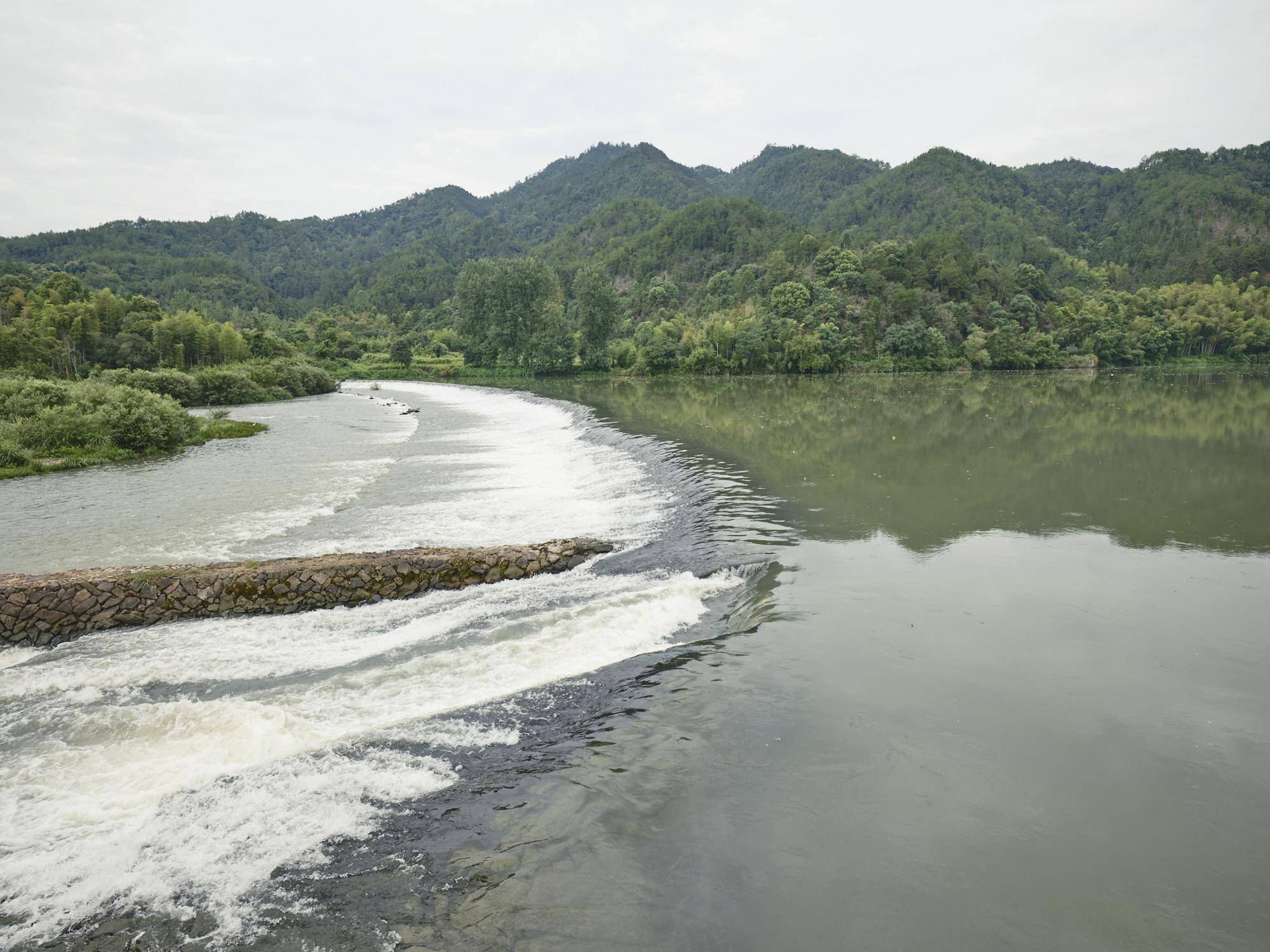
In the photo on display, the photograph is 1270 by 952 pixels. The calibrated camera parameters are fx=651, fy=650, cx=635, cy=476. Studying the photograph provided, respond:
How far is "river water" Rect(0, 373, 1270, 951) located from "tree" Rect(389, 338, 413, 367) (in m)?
85.0

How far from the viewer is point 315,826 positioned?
15.0ft

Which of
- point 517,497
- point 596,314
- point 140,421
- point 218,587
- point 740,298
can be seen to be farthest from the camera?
point 740,298

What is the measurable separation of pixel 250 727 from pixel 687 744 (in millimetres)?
3951

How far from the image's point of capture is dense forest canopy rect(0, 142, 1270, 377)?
69500mm

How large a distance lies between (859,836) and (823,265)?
93.5m

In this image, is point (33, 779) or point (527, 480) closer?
point (33, 779)

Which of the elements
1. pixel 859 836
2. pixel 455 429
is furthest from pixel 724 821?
pixel 455 429

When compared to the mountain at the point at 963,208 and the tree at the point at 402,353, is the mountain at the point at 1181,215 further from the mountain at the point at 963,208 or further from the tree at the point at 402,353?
the tree at the point at 402,353

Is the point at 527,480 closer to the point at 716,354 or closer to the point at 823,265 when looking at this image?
the point at 716,354

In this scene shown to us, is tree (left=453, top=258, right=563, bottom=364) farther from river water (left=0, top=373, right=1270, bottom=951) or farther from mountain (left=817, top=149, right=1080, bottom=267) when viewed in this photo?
mountain (left=817, top=149, right=1080, bottom=267)

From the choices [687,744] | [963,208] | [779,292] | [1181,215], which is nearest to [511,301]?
[779,292]

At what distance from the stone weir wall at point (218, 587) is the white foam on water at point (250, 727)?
29cm

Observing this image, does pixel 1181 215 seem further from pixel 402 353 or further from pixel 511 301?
pixel 402 353

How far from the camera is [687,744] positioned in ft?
18.3
